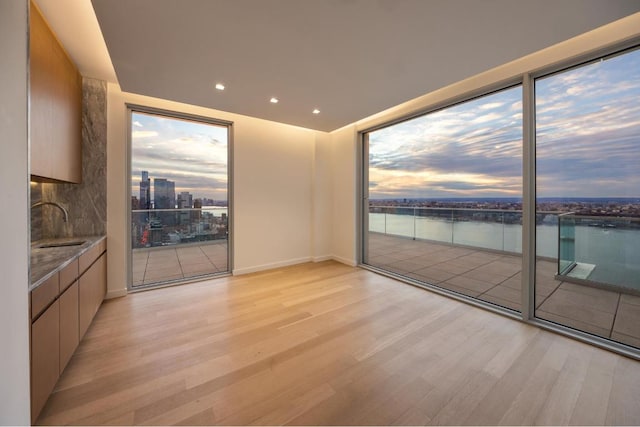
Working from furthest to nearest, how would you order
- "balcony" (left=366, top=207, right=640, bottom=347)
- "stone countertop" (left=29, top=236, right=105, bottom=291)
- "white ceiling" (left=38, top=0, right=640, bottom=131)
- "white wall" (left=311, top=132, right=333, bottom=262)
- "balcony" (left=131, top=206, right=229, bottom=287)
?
1. "white wall" (left=311, top=132, right=333, bottom=262)
2. "balcony" (left=131, top=206, right=229, bottom=287)
3. "balcony" (left=366, top=207, right=640, bottom=347)
4. "white ceiling" (left=38, top=0, right=640, bottom=131)
5. "stone countertop" (left=29, top=236, right=105, bottom=291)

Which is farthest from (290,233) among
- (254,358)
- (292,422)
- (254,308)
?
(292,422)

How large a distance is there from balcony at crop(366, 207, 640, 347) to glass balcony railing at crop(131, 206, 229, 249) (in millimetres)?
2980

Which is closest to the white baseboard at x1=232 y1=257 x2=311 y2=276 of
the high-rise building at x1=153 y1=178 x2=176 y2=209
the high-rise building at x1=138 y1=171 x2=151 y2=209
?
the high-rise building at x1=153 y1=178 x2=176 y2=209

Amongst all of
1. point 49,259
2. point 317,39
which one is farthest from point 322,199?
→ point 49,259

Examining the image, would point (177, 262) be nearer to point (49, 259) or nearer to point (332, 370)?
point (49, 259)

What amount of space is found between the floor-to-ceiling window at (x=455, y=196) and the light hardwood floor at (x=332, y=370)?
1.01 m

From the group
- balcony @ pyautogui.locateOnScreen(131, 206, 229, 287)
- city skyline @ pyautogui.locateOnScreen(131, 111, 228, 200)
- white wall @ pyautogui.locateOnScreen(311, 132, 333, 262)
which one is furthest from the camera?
white wall @ pyautogui.locateOnScreen(311, 132, 333, 262)

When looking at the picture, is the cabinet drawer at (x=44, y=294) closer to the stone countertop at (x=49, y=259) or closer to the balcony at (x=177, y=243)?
the stone countertop at (x=49, y=259)

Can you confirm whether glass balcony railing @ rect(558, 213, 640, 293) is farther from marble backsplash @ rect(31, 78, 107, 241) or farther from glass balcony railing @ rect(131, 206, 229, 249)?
marble backsplash @ rect(31, 78, 107, 241)

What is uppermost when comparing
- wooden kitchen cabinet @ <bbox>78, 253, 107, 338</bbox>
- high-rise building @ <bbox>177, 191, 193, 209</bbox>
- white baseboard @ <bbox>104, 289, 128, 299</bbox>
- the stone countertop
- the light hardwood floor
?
high-rise building @ <bbox>177, 191, 193, 209</bbox>

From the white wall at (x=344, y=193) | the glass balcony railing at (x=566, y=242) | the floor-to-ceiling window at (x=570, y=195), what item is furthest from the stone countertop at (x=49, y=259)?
the glass balcony railing at (x=566, y=242)

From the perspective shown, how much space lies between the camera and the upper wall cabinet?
175cm

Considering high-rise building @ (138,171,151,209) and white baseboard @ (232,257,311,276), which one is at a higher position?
high-rise building @ (138,171,151,209)

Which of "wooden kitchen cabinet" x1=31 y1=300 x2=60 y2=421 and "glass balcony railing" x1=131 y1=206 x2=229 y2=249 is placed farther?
"glass balcony railing" x1=131 y1=206 x2=229 y2=249
